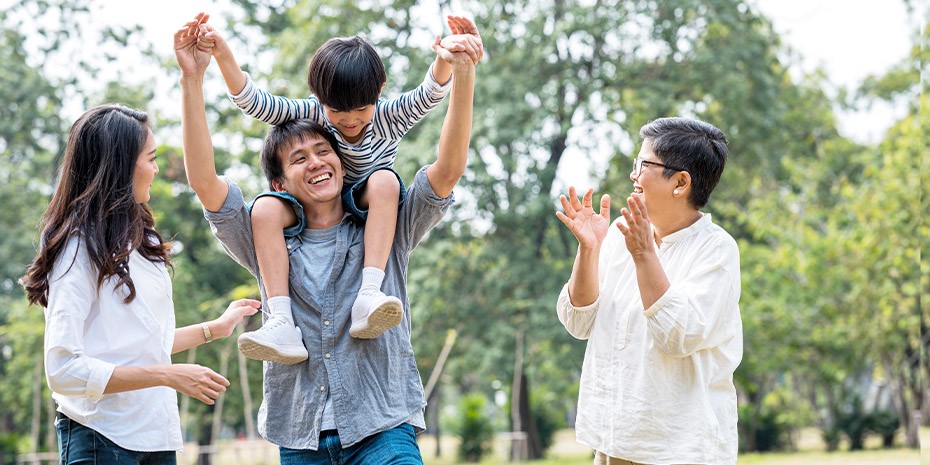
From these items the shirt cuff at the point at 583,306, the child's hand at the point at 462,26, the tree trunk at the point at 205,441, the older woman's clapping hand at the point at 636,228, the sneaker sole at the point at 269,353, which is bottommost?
the tree trunk at the point at 205,441

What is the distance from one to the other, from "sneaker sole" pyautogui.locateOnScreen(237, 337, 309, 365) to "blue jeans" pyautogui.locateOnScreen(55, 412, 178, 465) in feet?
1.16

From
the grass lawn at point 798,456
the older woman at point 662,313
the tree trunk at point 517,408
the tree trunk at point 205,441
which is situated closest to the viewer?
the older woman at point 662,313

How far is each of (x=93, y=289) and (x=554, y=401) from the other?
19020 mm

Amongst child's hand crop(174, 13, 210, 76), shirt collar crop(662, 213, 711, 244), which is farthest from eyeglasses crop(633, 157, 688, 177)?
child's hand crop(174, 13, 210, 76)

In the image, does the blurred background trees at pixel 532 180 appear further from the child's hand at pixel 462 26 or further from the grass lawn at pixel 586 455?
the child's hand at pixel 462 26

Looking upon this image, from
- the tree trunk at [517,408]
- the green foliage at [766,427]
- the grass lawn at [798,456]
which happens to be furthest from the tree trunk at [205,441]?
the green foliage at [766,427]

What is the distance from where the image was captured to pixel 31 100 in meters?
14.6

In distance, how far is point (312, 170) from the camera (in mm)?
2102

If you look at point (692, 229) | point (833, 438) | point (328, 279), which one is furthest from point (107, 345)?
point (833, 438)

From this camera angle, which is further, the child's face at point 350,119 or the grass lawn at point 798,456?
the grass lawn at point 798,456

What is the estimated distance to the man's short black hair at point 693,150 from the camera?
7.64 ft

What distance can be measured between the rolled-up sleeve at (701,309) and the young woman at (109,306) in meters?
0.94

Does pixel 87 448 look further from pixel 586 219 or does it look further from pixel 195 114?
pixel 586 219

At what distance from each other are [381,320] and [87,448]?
0.70 metres
